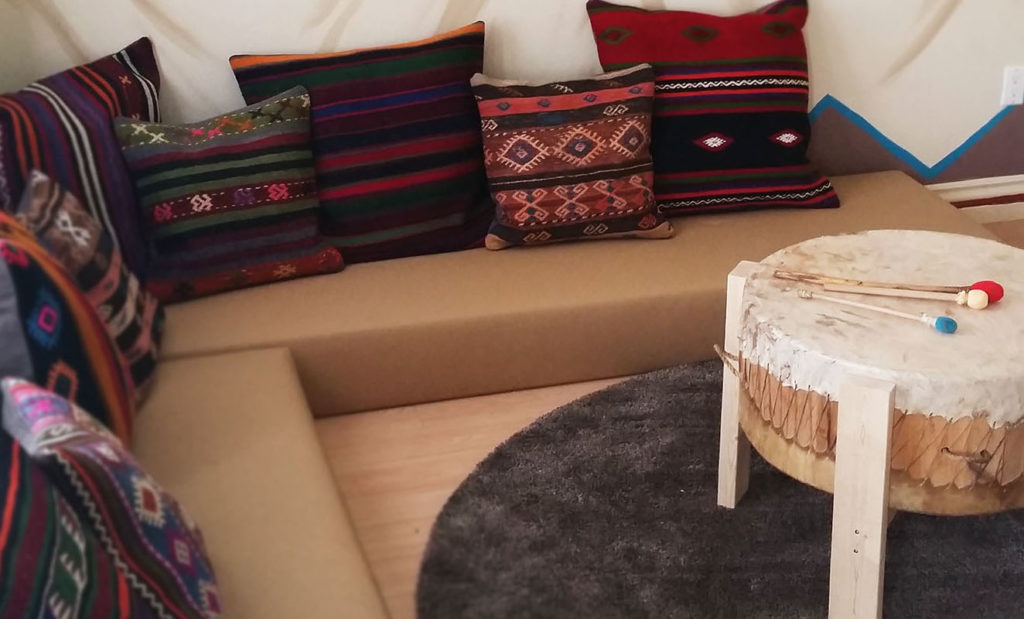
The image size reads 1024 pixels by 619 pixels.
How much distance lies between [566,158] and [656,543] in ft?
3.38

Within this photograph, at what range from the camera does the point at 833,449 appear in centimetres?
161

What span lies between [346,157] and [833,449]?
1449mm

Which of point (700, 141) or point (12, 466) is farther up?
point (12, 466)

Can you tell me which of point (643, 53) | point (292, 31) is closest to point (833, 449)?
point (643, 53)

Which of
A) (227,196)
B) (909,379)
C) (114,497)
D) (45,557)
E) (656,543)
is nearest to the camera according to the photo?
(45,557)

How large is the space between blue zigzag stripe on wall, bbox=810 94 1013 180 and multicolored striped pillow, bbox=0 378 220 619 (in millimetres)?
2298

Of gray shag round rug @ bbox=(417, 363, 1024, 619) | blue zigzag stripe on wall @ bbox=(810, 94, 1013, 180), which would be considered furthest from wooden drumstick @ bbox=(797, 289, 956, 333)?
blue zigzag stripe on wall @ bbox=(810, 94, 1013, 180)

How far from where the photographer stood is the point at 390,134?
2.54 metres

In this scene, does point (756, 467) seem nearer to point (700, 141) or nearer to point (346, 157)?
point (700, 141)

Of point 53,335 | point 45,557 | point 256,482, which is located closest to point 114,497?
point 45,557

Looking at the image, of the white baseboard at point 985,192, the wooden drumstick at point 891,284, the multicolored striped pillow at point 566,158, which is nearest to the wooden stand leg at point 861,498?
the wooden drumstick at point 891,284

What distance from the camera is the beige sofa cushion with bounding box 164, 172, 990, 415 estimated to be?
2.29m

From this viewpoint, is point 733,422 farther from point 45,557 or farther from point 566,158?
point 45,557

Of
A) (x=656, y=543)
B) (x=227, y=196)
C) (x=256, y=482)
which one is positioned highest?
(x=227, y=196)
